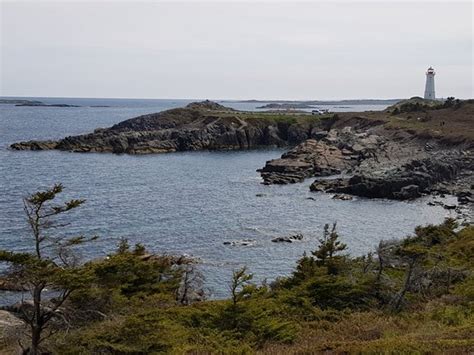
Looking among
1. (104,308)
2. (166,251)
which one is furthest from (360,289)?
(166,251)

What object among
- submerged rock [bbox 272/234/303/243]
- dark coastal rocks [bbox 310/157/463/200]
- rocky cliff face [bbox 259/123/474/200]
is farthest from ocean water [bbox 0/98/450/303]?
rocky cliff face [bbox 259/123/474/200]

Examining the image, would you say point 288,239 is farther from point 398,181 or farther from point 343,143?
point 343,143

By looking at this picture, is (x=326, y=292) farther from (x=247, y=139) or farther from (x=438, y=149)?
(x=247, y=139)

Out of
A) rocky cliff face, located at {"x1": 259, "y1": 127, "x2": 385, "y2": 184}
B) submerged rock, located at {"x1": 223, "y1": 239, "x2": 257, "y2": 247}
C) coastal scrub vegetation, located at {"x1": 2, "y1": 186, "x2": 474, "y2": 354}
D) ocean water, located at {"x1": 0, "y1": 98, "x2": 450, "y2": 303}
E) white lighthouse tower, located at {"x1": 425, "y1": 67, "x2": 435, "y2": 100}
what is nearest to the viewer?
coastal scrub vegetation, located at {"x1": 2, "y1": 186, "x2": 474, "y2": 354}

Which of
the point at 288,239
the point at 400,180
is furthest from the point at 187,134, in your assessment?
the point at 288,239

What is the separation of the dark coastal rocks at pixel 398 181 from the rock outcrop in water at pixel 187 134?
146ft

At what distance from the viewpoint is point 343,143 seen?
8481cm

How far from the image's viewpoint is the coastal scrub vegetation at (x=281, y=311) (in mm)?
15133

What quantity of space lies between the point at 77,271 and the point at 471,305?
1402cm

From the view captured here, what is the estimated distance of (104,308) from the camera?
18.3 m

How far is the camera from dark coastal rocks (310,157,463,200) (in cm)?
5622

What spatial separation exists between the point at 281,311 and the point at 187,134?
85291 mm

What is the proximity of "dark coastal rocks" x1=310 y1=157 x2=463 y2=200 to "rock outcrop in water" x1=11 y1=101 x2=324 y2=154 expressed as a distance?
44.4m

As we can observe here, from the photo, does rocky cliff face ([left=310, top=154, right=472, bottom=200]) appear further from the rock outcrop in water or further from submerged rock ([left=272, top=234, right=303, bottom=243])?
the rock outcrop in water
